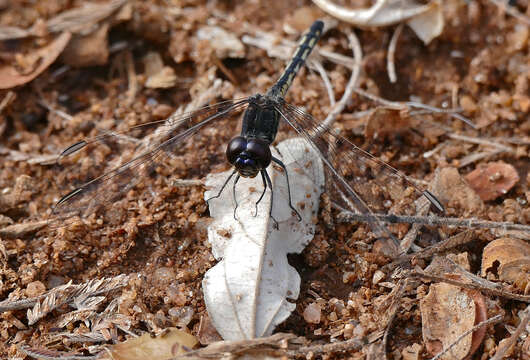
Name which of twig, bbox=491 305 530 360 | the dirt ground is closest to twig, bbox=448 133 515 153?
the dirt ground

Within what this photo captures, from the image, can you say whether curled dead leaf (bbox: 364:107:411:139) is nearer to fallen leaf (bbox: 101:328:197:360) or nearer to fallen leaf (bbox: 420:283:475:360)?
fallen leaf (bbox: 420:283:475:360)

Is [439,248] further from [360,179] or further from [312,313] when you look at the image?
[312,313]

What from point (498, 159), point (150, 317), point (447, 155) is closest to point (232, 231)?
point (150, 317)

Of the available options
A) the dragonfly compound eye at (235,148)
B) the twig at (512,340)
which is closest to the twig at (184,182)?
the dragonfly compound eye at (235,148)

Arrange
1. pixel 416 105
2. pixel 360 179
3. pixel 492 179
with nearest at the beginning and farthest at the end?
pixel 360 179 → pixel 492 179 → pixel 416 105

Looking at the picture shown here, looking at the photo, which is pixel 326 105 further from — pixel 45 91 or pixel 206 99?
pixel 45 91

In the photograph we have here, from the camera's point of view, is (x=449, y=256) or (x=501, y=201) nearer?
(x=449, y=256)

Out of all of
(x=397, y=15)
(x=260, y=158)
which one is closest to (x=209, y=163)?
(x=260, y=158)

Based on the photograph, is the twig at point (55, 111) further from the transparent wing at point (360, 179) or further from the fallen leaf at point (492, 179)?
the fallen leaf at point (492, 179)
